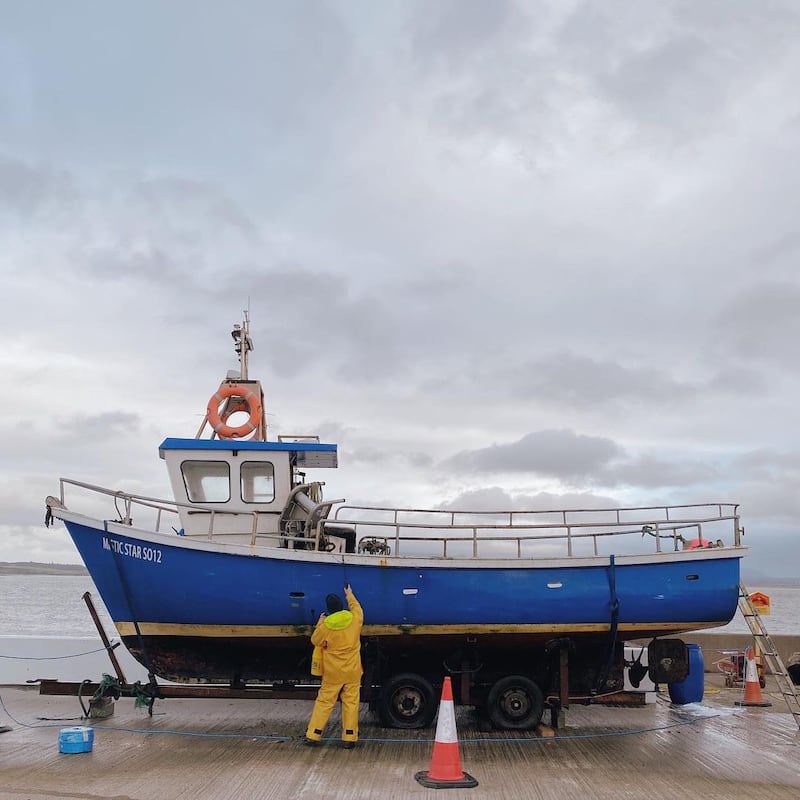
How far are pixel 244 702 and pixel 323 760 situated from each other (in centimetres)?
388

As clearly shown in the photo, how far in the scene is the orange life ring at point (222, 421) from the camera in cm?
1124

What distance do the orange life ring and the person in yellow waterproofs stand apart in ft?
12.5

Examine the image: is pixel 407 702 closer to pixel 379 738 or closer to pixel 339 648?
pixel 379 738

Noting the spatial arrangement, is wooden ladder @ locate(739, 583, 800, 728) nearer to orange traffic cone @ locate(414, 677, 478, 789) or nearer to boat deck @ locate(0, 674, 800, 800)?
boat deck @ locate(0, 674, 800, 800)

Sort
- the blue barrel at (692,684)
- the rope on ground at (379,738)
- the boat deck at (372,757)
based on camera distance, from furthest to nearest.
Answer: the blue barrel at (692,684)
the rope on ground at (379,738)
the boat deck at (372,757)

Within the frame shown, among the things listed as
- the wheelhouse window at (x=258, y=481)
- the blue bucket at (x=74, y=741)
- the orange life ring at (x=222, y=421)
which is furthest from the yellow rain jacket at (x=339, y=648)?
the orange life ring at (x=222, y=421)

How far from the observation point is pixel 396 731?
9.00 metres

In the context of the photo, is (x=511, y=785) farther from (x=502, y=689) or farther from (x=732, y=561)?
(x=732, y=561)

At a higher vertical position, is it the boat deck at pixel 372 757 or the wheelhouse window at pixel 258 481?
the wheelhouse window at pixel 258 481

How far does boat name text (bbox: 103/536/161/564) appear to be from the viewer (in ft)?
30.7

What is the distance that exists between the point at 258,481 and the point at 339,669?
3.50 metres

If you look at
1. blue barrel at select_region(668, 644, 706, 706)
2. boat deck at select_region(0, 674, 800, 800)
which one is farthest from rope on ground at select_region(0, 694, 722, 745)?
blue barrel at select_region(668, 644, 706, 706)

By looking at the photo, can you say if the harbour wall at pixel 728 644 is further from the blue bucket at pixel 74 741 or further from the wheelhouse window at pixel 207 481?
the blue bucket at pixel 74 741

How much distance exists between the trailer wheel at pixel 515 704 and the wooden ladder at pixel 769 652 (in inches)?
103
